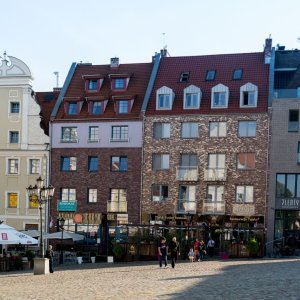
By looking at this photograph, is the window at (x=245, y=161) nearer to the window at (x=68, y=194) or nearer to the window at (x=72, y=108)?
the window at (x=68, y=194)

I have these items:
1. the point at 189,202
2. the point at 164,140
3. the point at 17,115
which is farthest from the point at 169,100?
the point at 17,115

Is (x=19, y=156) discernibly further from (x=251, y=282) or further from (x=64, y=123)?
(x=251, y=282)

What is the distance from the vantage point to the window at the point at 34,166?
2174 inches

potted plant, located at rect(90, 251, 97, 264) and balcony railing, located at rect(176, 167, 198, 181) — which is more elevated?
balcony railing, located at rect(176, 167, 198, 181)

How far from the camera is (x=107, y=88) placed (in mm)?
56656

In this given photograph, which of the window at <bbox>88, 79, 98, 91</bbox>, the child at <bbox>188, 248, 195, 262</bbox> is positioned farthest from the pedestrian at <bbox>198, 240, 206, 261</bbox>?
the window at <bbox>88, 79, 98, 91</bbox>

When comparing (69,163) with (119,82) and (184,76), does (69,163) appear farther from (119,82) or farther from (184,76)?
(184,76)

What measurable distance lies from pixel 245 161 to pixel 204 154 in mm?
3115

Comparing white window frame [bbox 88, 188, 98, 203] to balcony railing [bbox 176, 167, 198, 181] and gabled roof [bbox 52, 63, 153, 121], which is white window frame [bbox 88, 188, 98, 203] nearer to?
gabled roof [bbox 52, 63, 153, 121]

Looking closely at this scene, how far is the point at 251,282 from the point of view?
2269 cm

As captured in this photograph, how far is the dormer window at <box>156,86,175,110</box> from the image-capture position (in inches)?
2099

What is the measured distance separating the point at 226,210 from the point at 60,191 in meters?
13.3

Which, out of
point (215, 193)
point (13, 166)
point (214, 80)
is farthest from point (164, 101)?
point (13, 166)

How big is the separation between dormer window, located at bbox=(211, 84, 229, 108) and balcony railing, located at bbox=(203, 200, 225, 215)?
23.8ft
